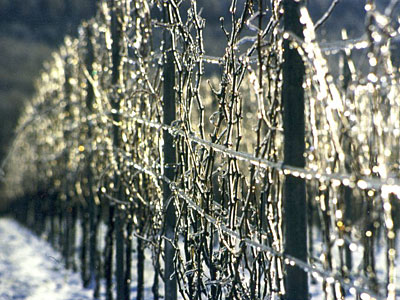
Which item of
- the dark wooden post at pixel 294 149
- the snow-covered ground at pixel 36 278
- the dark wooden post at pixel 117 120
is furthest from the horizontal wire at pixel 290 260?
the snow-covered ground at pixel 36 278

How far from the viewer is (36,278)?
22.1 feet

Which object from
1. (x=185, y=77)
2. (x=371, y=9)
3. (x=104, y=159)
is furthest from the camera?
(x=104, y=159)

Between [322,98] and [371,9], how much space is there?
36 cm

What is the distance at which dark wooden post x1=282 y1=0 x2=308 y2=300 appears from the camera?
5.64 feet

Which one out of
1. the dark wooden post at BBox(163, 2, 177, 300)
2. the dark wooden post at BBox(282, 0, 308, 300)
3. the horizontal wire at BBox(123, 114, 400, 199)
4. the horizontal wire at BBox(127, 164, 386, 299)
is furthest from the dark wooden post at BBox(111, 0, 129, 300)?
the dark wooden post at BBox(282, 0, 308, 300)

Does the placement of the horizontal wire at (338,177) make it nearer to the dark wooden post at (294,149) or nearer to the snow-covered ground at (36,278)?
the dark wooden post at (294,149)

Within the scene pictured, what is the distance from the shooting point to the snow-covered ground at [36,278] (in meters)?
5.69

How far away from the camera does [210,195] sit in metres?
2.76

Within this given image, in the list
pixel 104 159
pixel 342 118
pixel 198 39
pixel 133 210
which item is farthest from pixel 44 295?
pixel 342 118

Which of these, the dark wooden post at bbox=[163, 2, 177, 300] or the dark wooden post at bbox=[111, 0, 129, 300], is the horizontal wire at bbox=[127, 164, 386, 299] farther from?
the dark wooden post at bbox=[111, 0, 129, 300]

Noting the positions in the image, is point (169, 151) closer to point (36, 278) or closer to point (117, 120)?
point (117, 120)

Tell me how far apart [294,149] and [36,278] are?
6.05 metres

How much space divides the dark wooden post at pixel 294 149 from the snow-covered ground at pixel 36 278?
10.9 ft

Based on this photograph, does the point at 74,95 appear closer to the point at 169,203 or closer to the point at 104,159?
the point at 104,159
